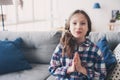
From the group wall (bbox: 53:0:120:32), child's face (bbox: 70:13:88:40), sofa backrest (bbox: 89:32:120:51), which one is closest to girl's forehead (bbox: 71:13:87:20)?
child's face (bbox: 70:13:88:40)

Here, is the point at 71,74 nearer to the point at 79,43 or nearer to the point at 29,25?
the point at 79,43

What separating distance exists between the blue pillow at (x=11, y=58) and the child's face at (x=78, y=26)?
0.91m

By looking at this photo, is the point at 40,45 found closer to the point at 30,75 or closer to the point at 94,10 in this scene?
the point at 30,75

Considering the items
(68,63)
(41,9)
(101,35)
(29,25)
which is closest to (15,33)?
(101,35)

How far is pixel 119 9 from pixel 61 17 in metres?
1.61

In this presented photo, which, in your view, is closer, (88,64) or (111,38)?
(88,64)

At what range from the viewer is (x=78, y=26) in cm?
146

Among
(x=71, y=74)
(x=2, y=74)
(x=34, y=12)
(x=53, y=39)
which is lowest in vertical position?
(x=2, y=74)

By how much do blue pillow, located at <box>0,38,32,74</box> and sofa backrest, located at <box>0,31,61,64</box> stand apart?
0.33ft

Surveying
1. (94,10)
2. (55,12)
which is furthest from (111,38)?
(55,12)

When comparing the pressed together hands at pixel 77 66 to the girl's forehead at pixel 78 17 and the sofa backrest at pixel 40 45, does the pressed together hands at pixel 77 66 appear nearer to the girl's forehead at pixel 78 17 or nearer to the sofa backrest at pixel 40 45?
the girl's forehead at pixel 78 17

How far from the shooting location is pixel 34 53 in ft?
7.80

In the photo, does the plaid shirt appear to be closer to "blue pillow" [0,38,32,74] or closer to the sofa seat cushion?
the sofa seat cushion

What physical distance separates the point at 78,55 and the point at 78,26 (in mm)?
200
